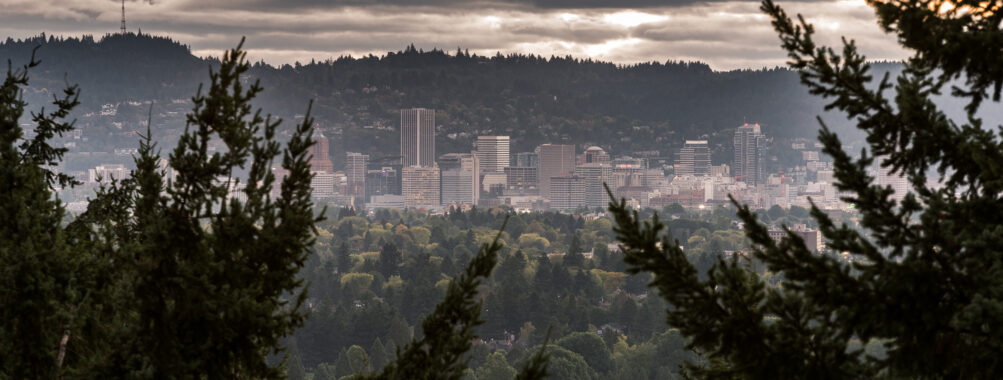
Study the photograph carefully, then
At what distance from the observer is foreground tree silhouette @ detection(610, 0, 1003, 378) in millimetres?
4211

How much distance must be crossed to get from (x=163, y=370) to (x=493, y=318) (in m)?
78.0

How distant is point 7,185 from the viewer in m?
5.15

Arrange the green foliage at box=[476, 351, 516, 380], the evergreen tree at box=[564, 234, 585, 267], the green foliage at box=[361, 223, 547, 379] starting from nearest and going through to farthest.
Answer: the green foliage at box=[361, 223, 547, 379], the green foliage at box=[476, 351, 516, 380], the evergreen tree at box=[564, 234, 585, 267]

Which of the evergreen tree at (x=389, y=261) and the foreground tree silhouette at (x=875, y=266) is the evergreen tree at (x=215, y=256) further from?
the evergreen tree at (x=389, y=261)

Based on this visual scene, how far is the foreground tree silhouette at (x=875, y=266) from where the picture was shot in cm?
421

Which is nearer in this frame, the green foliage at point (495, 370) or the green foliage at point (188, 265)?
the green foliage at point (188, 265)

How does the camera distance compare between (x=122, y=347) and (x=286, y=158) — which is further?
(x=286, y=158)

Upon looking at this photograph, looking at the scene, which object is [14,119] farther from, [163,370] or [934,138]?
[934,138]

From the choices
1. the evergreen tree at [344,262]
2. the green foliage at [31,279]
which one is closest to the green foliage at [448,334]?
the green foliage at [31,279]

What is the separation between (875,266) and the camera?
434cm

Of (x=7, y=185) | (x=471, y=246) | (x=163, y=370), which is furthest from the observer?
(x=471, y=246)

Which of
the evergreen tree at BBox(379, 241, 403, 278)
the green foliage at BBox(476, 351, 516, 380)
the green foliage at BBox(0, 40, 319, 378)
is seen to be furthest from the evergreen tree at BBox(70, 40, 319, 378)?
the evergreen tree at BBox(379, 241, 403, 278)

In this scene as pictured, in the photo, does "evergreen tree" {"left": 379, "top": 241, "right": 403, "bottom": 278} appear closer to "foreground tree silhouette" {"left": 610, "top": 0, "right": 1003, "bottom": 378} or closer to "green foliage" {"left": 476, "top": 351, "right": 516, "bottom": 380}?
"green foliage" {"left": 476, "top": 351, "right": 516, "bottom": 380}

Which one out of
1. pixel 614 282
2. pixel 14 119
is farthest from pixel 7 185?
pixel 614 282
